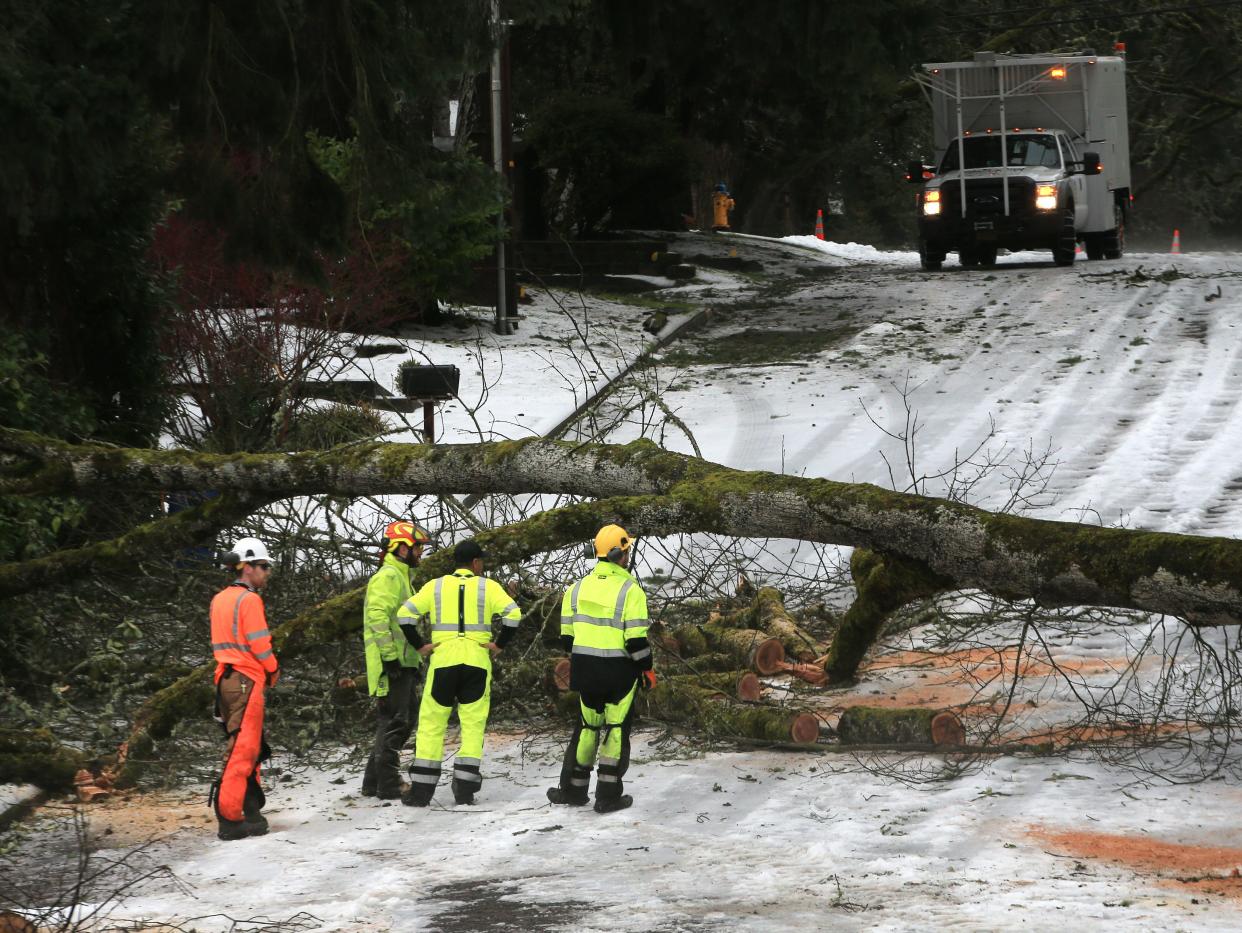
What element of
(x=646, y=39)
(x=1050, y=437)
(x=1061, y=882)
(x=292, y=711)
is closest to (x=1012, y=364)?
(x=1050, y=437)

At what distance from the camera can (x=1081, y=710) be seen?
9.09 meters


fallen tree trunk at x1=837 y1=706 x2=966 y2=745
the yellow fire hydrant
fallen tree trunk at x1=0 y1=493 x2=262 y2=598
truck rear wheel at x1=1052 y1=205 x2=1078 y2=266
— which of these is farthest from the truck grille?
fallen tree trunk at x1=0 y1=493 x2=262 y2=598

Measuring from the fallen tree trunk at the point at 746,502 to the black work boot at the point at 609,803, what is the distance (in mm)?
1381

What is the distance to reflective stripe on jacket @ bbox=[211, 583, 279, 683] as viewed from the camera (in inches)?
313

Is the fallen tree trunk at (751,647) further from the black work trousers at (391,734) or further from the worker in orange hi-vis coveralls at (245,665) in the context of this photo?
the worker in orange hi-vis coveralls at (245,665)

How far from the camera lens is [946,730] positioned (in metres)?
8.27

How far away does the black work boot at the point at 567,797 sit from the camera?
26.4ft

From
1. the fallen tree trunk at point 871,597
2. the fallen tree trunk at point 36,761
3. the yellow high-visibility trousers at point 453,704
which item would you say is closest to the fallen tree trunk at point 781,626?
the fallen tree trunk at point 871,597

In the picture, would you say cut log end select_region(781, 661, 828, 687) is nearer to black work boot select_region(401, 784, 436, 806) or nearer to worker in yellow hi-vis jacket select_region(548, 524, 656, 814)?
worker in yellow hi-vis jacket select_region(548, 524, 656, 814)

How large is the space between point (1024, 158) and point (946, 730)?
726 inches

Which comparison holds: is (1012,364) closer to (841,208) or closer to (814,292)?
(814,292)

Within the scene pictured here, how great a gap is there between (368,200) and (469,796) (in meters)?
7.31

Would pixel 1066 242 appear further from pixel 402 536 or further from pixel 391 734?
pixel 391 734

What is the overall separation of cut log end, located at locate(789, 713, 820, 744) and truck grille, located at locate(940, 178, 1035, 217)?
678 inches
